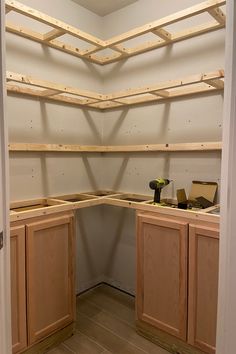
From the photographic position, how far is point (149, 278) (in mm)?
2227

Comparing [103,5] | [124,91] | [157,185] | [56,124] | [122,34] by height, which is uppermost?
[103,5]

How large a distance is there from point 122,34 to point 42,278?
7.09ft

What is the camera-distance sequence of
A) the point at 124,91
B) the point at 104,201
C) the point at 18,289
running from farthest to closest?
the point at 104,201
the point at 124,91
the point at 18,289

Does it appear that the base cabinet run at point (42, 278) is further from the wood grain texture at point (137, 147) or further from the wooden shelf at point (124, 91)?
the wooden shelf at point (124, 91)

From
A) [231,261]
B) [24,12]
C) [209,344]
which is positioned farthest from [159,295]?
[24,12]

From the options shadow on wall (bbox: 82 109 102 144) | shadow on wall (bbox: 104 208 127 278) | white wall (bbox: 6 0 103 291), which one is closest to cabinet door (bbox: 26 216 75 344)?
white wall (bbox: 6 0 103 291)

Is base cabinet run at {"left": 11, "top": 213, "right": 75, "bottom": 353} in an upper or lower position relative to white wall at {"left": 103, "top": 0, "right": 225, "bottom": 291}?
lower

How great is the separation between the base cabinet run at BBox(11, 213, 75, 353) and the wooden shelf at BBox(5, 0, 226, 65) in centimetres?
148

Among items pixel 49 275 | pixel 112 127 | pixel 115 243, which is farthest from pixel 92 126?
pixel 49 275

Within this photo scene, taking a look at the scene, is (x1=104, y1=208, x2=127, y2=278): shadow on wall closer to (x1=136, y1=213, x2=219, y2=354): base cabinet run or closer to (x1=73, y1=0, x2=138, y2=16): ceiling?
(x1=136, y1=213, x2=219, y2=354): base cabinet run

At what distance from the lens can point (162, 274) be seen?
214 cm

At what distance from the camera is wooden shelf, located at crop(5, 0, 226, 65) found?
1.87 meters

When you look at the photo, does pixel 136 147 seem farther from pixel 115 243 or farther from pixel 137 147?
pixel 115 243

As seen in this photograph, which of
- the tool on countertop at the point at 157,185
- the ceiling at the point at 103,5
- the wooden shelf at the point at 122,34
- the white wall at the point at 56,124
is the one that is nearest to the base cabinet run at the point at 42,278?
the white wall at the point at 56,124
